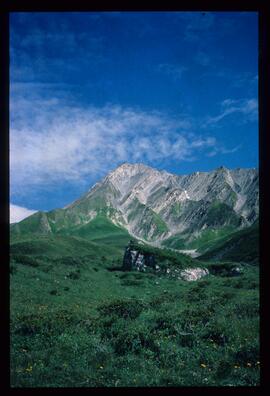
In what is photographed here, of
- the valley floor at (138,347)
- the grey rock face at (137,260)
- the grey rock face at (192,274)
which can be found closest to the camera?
the valley floor at (138,347)

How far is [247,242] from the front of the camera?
101812mm

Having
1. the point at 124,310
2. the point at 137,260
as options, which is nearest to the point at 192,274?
the point at 137,260

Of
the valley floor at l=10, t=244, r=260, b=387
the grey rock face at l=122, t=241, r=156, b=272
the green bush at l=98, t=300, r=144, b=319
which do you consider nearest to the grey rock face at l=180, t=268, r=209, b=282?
the grey rock face at l=122, t=241, r=156, b=272

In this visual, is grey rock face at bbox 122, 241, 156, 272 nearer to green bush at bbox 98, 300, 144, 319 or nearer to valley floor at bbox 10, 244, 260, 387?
valley floor at bbox 10, 244, 260, 387

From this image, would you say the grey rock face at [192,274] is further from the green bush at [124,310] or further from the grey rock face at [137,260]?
the green bush at [124,310]

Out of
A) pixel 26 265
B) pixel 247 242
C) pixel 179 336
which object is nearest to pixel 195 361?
pixel 179 336

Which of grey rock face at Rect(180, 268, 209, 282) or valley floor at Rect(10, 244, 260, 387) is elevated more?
valley floor at Rect(10, 244, 260, 387)

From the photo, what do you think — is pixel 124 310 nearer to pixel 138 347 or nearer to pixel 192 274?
pixel 138 347

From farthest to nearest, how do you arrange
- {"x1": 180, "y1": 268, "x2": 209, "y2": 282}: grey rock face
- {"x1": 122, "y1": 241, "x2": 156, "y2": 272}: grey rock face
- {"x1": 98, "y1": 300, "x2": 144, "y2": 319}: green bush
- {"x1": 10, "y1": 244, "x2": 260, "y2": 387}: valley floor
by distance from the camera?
{"x1": 122, "y1": 241, "x2": 156, "y2": 272}: grey rock face
{"x1": 180, "y1": 268, "x2": 209, "y2": 282}: grey rock face
{"x1": 98, "y1": 300, "x2": 144, "y2": 319}: green bush
{"x1": 10, "y1": 244, "x2": 260, "y2": 387}: valley floor

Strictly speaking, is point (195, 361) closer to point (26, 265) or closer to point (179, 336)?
point (179, 336)

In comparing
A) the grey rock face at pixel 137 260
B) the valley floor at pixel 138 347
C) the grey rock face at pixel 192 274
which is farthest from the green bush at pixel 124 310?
the grey rock face at pixel 137 260

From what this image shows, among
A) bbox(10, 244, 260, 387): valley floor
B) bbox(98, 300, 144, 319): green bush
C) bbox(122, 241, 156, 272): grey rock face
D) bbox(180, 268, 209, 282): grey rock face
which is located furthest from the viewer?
bbox(122, 241, 156, 272): grey rock face
